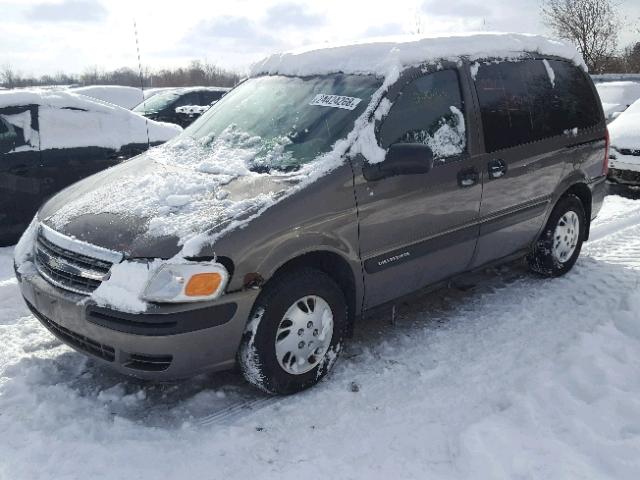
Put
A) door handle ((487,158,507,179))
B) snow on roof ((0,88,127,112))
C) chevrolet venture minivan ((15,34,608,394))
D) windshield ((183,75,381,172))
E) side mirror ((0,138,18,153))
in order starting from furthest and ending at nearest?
1. snow on roof ((0,88,127,112))
2. side mirror ((0,138,18,153))
3. door handle ((487,158,507,179))
4. windshield ((183,75,381,172))
5. chevrolet venture minivan ((15,34,608,394))

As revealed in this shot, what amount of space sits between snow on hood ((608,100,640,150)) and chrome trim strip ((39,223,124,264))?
25.3ft

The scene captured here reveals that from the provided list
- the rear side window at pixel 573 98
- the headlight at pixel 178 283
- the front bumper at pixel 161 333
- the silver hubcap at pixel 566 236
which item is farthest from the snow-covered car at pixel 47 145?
the silver hubcap at pixel 566 236

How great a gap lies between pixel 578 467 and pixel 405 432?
2.56ft

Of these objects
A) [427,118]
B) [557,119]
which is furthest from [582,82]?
[427,118]

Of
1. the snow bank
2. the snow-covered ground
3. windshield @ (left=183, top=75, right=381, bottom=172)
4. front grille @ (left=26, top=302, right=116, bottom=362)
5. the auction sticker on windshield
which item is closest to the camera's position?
the snow-covered ground

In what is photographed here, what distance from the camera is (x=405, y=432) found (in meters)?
2.92

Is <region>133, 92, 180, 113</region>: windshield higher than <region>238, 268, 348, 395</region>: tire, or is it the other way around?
<region>133, 92, 180, 113</region>: windshield

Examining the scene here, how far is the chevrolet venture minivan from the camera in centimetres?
284

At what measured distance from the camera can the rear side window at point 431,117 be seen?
355cm

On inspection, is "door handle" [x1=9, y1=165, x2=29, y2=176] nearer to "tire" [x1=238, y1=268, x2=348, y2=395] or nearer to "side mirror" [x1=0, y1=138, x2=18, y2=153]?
"side mirror" [x1=0, y1=138, x2=18, y2=153]

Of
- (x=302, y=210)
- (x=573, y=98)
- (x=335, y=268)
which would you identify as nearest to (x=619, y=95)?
(x=573, y=98)

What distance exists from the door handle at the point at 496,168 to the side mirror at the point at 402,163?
875 millimetres

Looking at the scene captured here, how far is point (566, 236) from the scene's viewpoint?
4961 mm

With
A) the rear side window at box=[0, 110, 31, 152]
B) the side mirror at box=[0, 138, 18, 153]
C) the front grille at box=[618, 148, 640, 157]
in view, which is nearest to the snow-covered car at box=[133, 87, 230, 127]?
the rear side window at box=[0, 110, 31, 152]
